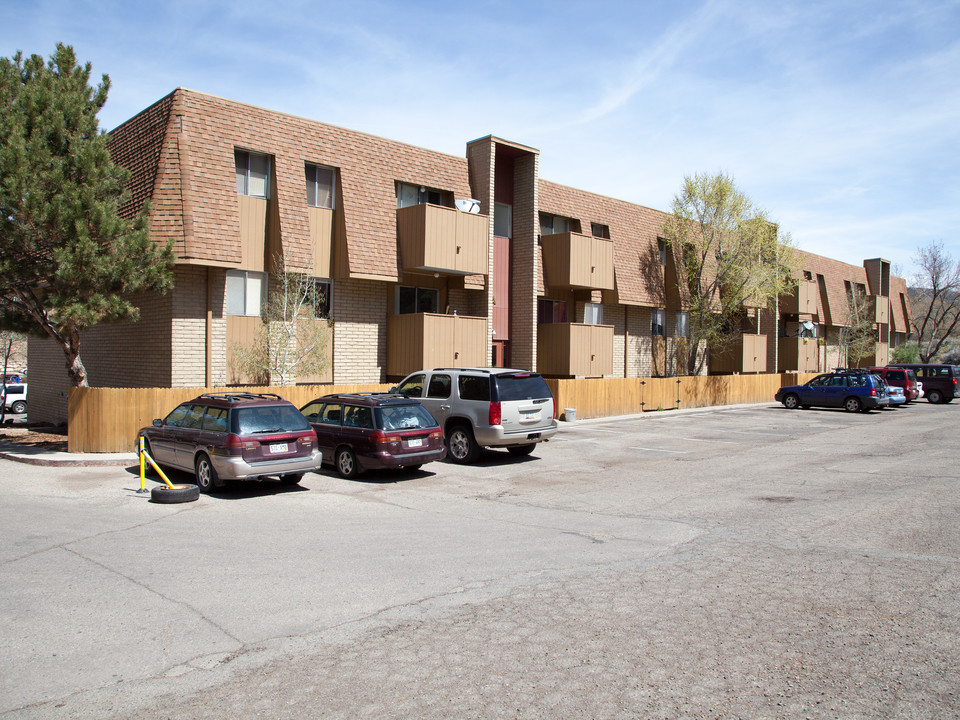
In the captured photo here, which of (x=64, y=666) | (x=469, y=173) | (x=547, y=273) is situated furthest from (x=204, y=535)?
(x=547, y=273)

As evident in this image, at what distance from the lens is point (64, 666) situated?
17.3 feet

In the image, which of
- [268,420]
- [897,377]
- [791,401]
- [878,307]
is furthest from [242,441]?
[878,307]

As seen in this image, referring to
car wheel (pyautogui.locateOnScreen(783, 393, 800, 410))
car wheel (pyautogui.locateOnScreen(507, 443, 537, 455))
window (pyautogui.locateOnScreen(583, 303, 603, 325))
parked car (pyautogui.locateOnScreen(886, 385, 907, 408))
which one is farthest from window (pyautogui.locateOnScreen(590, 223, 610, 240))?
car wheel (pyautogui.locateOnScreen(507, 443, 537, 455))

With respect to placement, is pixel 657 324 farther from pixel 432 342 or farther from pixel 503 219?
pixel 432 342

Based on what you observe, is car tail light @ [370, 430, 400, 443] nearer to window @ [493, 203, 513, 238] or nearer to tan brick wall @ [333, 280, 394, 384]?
tan brick wall @ [333, 280, 394, 384]

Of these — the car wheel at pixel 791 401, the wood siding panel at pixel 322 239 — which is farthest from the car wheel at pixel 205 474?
the car wheel at pixel 791 401

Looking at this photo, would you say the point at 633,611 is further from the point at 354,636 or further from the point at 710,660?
the point at 354,636

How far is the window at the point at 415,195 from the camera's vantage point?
23.0m

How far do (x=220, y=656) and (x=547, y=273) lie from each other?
2316cm

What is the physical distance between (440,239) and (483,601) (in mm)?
16302

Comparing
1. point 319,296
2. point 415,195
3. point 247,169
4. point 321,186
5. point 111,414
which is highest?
point 415,195

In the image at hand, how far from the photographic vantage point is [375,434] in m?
13.2

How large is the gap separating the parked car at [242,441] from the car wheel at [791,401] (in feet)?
83.9

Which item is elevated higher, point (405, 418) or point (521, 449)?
point (405, 418)
